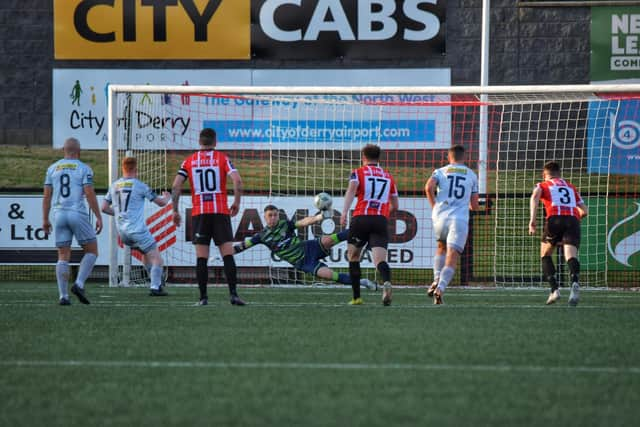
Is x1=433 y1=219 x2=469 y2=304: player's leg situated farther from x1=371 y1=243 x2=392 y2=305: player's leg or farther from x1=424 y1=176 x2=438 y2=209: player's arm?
x1=371 y1=243 x2=392 y2=305: player's leg

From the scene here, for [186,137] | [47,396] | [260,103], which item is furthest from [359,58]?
→ [47,396]

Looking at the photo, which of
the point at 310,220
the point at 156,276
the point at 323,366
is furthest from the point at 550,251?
the point at 323,366

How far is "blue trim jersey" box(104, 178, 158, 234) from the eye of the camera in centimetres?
1234

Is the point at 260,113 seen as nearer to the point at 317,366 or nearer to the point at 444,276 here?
the point at 444,276

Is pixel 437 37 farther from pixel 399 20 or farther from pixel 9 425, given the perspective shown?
pixel 9 425

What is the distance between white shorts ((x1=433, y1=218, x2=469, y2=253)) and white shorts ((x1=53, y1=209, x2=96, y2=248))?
3727mm

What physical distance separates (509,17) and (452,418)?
681 inches

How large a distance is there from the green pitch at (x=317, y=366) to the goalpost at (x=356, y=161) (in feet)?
14.6

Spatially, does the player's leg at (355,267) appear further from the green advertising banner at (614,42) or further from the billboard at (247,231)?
the green advertising banner at (614,42)

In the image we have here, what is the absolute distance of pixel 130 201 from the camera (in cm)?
1235

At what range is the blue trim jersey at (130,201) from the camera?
12336 millimetres

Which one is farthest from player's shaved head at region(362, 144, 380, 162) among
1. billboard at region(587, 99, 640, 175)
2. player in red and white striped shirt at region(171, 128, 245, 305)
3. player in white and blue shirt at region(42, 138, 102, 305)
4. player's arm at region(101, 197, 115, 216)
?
billboard at region(587, 99, 640, 175)

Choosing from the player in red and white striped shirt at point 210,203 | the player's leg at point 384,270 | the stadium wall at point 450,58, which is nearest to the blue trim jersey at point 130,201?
the player in red and white striped shirt at point 210,203

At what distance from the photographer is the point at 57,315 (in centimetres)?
906
